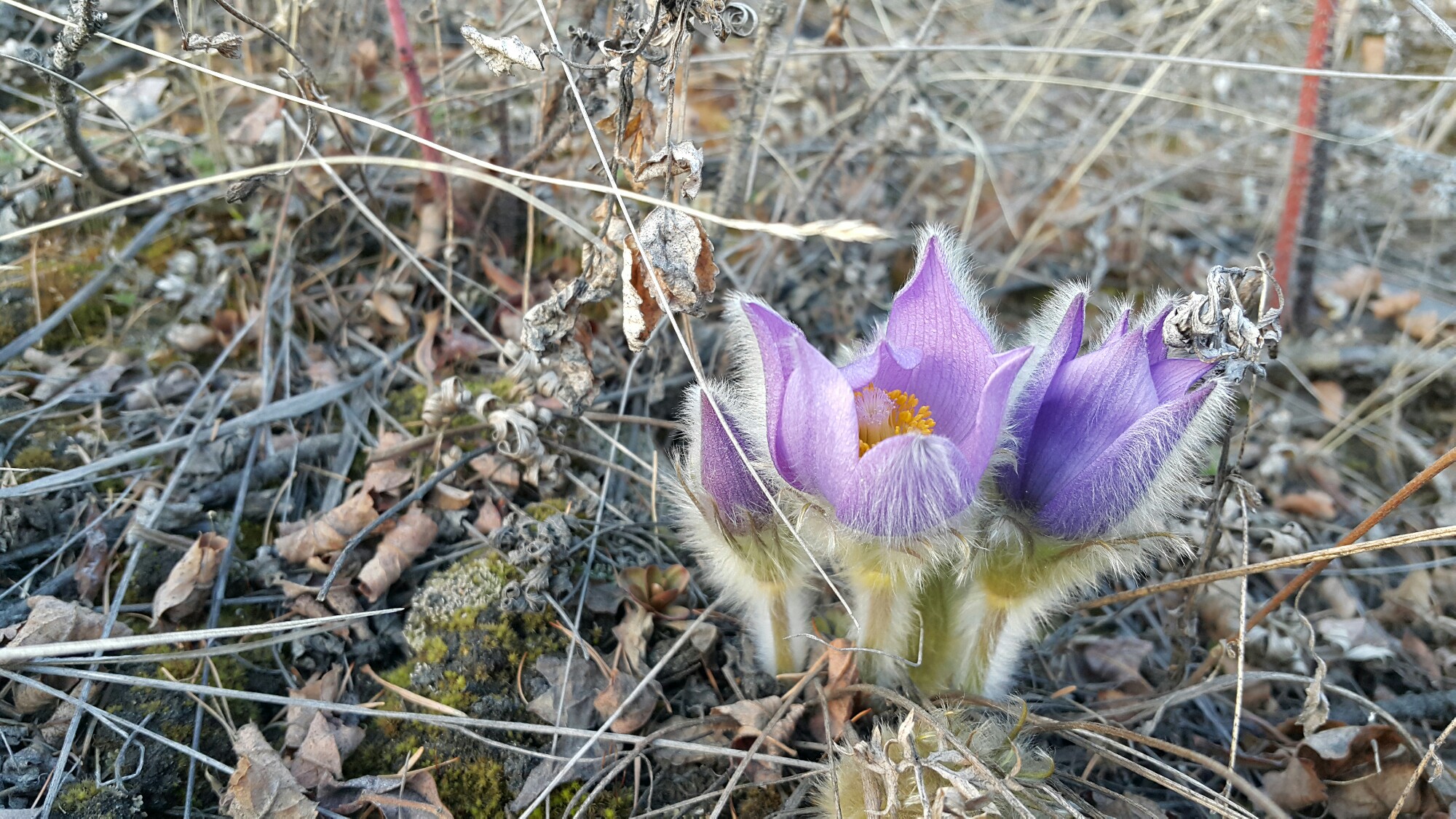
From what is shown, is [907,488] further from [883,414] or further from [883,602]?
[883,602]

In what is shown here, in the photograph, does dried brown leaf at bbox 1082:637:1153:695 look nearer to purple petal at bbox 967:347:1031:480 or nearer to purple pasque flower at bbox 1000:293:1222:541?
purple pasque flower at bbox 1000:293:1222:541

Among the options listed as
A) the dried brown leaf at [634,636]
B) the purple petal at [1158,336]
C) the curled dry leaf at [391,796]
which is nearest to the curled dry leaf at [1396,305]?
the purple petal at [1158,336]

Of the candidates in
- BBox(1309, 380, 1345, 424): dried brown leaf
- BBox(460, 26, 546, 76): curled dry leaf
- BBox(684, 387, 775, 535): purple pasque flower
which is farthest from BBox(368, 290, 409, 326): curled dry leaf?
BBox(1309, 380, 1345, 424): dried brown leaf

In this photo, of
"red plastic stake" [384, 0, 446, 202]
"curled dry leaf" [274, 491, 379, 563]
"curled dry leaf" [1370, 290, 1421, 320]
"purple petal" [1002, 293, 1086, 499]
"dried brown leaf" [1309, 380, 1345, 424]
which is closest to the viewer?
"purple petal" [1002, 293, 1086, 499]

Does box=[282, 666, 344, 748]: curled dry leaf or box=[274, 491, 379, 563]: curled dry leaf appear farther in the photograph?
box=[274, 491, 379, 563]: curled dry leaf

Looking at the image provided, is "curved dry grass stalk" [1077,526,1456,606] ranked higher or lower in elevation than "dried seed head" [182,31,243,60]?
lower

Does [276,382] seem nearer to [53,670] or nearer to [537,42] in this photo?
[53,670]

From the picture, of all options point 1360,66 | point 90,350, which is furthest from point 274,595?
point 1360,66

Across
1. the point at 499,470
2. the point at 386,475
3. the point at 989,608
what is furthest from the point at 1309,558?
the point at 386,475
